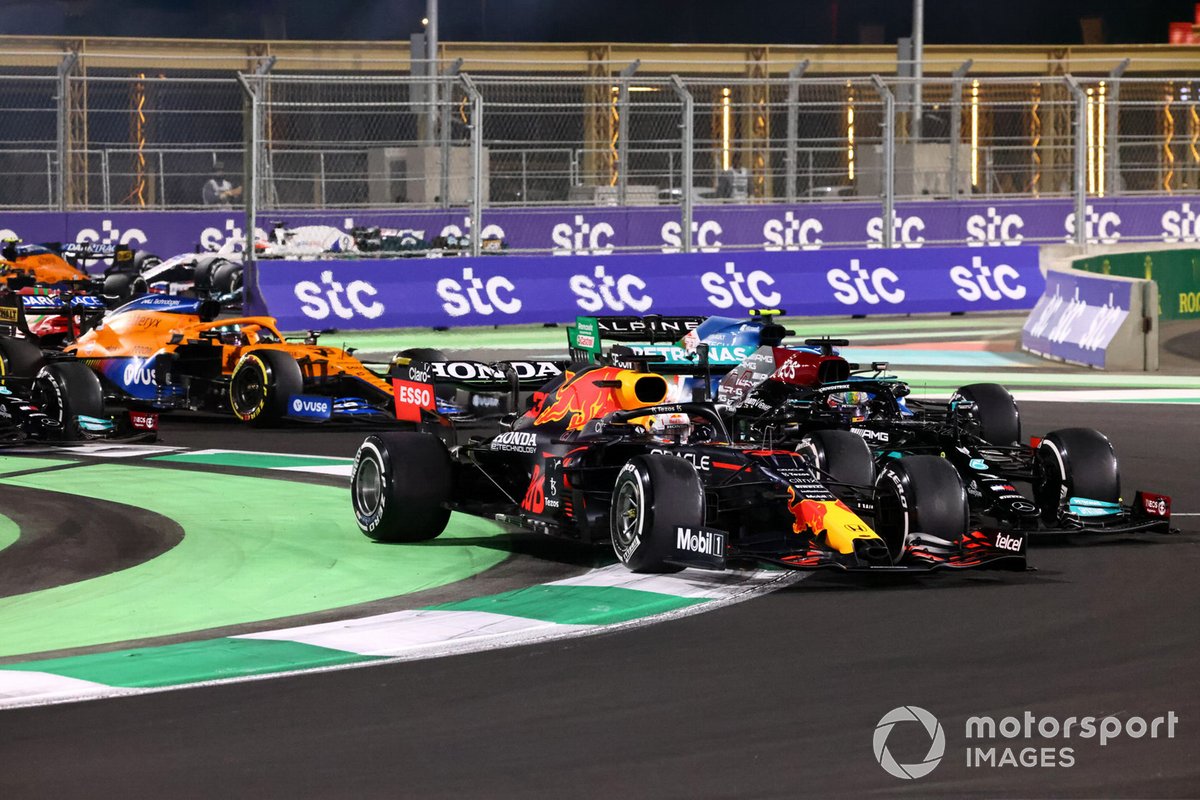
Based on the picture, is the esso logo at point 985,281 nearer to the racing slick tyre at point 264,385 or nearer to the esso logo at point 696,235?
the esso logo at point 696,235

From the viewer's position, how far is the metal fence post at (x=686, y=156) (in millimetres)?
27844

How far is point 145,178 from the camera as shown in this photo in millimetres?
31172

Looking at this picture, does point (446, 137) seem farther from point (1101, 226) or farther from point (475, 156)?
point (1101, 226)

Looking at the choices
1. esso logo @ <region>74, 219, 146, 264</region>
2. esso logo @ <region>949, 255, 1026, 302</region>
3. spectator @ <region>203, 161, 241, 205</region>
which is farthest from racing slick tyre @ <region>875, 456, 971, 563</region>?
esso logo @ <region>74, 219, 146, 264</region>

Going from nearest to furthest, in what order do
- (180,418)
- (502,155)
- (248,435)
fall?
(248,435)
(180,418)
(502,155)

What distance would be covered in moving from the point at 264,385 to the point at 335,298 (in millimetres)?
9518

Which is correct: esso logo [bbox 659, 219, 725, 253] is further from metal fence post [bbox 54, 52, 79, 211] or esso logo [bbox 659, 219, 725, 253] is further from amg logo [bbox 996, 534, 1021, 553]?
amg logo [bbox 996, 534, 1021, 553]

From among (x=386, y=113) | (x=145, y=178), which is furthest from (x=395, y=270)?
(x=145, y=178)

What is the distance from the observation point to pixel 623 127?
2889 cm

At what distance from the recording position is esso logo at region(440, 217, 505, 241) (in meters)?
28.5

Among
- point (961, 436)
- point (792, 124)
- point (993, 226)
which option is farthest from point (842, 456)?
point (993, 226)

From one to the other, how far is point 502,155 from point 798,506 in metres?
20.7

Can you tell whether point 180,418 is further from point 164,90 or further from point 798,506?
point 164,90

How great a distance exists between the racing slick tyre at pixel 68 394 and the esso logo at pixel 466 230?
40.3 feet
